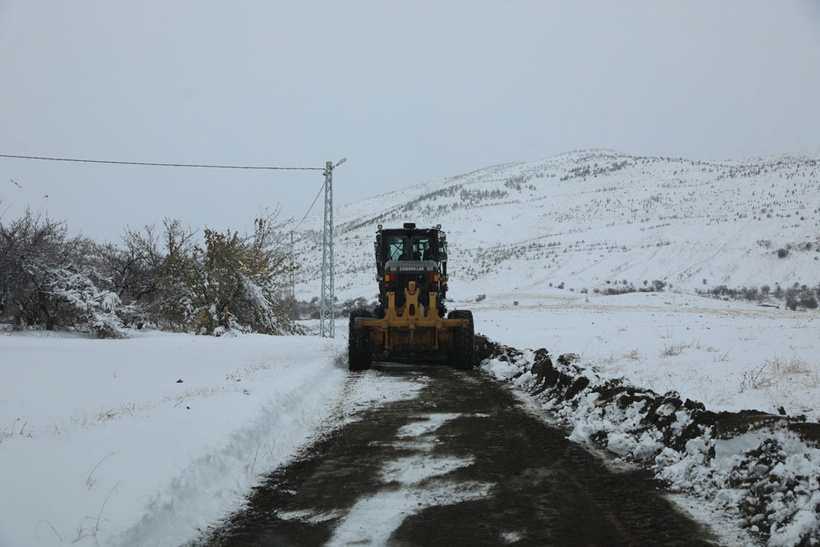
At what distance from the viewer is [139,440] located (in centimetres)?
537

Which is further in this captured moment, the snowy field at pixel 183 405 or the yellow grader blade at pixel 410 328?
the yellow grader blade at pixel 410 328

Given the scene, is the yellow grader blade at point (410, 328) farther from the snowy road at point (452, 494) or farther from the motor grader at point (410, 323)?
the snowy road at point (452, 494)

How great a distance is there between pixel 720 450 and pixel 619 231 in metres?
62.4

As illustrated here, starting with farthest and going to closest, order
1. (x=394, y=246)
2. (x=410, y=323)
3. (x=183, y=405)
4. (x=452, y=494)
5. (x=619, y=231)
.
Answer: (x=619, y=231), (x=394, y=246), (x=410, y=323), (x=183, y=405), (x=452, y=494)

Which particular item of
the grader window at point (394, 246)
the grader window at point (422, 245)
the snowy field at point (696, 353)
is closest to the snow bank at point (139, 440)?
the grader window at point (394, 246)

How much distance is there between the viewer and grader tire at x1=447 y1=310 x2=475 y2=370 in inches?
504

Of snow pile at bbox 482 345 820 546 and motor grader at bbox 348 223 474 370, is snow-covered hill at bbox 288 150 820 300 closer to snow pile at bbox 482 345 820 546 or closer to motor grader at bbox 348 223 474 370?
motor grader at bbox 348 223 474 370

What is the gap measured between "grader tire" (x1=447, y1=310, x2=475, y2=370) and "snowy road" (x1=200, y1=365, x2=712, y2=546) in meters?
5.10

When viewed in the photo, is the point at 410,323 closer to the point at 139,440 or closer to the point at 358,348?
the point at 358,348

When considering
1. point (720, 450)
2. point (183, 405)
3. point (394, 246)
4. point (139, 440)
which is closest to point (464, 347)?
point (394, 246)

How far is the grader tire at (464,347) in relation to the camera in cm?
1280

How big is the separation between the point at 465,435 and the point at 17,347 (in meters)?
12.8

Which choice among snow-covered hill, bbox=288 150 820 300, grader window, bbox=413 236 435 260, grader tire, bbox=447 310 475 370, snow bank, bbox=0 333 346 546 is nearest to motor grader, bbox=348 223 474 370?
grader tire, bbox=447 310 475 370

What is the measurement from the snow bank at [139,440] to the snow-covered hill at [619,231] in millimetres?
38652
